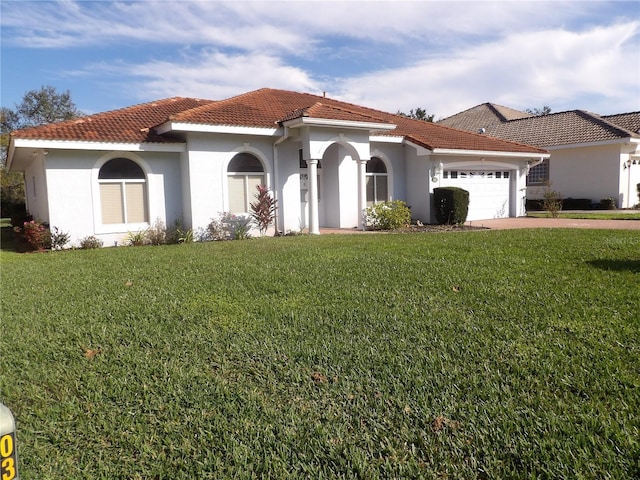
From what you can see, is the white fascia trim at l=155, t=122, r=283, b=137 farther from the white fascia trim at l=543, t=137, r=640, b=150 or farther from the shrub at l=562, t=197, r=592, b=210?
the shrub at l=562, t=197, r=592, b=210

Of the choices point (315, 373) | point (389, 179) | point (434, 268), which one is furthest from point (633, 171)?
point (315, 373)

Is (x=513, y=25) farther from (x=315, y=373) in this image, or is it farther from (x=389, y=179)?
(x=315, y=373)

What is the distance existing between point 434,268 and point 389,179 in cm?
1180

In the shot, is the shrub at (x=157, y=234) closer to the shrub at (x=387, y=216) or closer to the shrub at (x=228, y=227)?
the shrub at (x=228, y=227)

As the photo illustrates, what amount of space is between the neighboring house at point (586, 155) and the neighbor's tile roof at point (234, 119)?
7414 millimetres

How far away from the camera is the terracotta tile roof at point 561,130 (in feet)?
88.6

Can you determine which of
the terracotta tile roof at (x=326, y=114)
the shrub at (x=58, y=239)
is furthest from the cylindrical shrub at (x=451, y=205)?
the shrub at (x=58, y=239)

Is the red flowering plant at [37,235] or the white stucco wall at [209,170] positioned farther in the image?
the white stucco wall at [209,170]

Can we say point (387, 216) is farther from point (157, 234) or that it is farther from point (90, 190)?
point (90, 190)

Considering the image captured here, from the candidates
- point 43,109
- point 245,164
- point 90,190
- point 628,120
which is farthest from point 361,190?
point 43,109

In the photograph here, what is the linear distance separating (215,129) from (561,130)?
79.8ft

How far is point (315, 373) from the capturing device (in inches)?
164

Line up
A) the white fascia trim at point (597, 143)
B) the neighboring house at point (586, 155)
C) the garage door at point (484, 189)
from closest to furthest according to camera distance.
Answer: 1. the garage door at point (484, 189)
2. the white fascia trim at point (597, 143)
3. the neighboring house at point (586, 155)

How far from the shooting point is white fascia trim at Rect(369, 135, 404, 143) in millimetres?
18219
